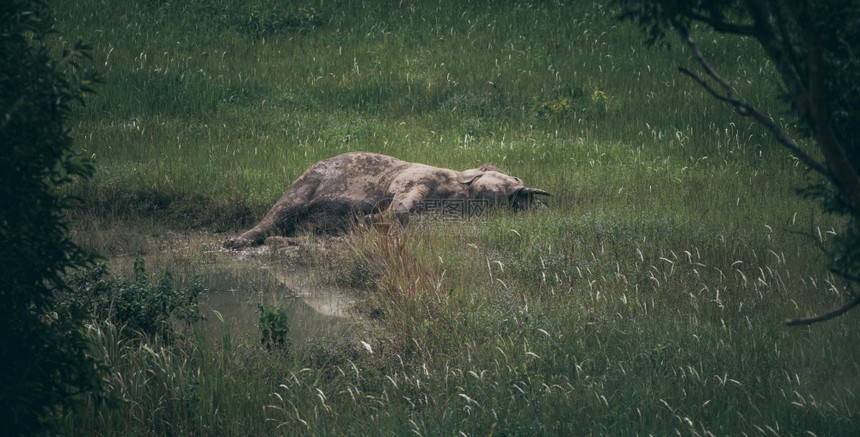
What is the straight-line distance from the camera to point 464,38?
19.3m

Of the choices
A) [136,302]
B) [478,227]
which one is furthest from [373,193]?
[136,302]

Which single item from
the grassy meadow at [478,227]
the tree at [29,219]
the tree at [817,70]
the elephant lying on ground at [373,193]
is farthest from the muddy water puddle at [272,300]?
the tree at [817,70]

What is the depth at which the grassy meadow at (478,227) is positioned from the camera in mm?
5312

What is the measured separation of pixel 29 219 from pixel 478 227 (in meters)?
6.45

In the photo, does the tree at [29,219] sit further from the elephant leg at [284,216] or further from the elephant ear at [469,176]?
the elephant ear at [469,176]

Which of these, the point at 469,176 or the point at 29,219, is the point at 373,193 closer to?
the point at 469,176

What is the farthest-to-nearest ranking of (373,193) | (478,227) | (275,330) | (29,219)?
(373,193)
(478,227)
(275,330)
(29,219)

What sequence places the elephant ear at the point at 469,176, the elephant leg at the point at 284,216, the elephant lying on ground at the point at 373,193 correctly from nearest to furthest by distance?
1. the elephant leg at the point at 284,216
2. the elephant lying on ground at the point at 373,193
3. the elephant ear at the point at 469,176

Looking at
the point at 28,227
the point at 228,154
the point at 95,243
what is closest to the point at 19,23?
the point at 28,227

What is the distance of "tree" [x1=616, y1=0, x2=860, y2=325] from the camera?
3.10 metres

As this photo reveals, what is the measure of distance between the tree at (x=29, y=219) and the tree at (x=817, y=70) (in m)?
2.68

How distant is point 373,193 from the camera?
1073 centimetres

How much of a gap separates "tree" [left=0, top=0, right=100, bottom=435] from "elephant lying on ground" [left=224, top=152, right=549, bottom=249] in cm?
631

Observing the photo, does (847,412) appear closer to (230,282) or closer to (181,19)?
(230,282)
